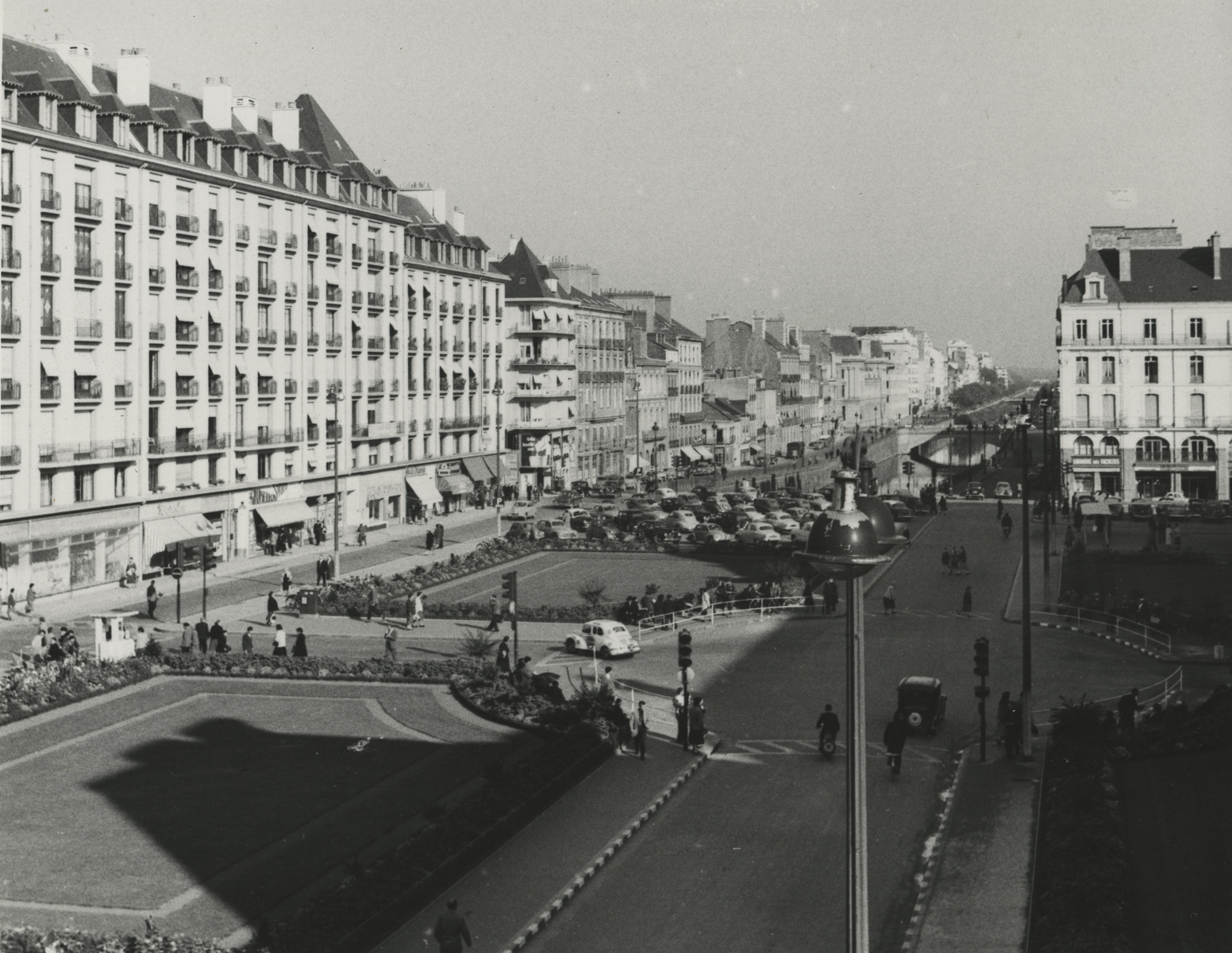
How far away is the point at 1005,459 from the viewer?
5866 inches

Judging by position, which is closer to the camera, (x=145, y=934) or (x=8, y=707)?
(x=145, y=934)

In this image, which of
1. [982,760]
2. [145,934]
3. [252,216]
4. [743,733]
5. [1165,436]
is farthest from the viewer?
[1165,436]

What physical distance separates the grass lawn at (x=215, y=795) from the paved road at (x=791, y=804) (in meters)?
4.36

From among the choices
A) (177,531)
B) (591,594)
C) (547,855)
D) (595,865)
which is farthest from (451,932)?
(177,531)

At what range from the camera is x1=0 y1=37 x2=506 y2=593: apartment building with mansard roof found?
49.8m

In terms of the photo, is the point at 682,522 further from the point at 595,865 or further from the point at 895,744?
the point at 595,865

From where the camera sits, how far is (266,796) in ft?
84.9

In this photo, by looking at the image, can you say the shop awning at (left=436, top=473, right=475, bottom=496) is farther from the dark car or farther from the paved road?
the dark car

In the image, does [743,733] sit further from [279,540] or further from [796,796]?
[279,540]

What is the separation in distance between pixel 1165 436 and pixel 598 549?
37.5 m

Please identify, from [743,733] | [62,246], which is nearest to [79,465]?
[62,246]

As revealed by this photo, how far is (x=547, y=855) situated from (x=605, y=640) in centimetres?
1713

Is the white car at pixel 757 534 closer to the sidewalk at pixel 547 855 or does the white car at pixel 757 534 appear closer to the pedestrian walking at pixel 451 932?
the sidewalk at pixel 547 855

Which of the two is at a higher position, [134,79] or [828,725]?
[134,79]
